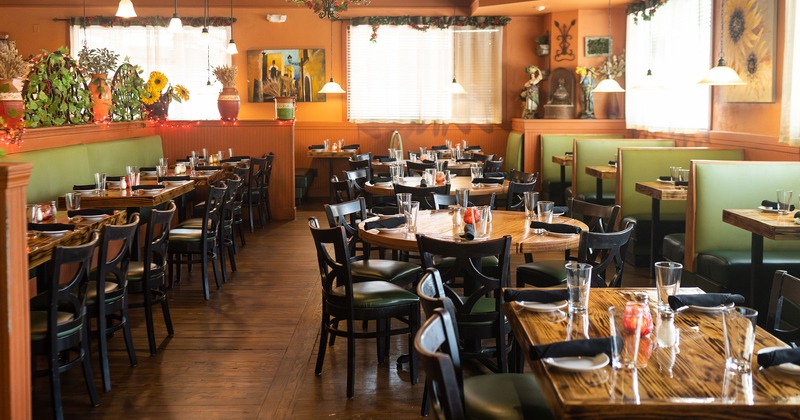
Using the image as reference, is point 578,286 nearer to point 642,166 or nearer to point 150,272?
point 150,272

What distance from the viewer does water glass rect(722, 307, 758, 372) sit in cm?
216

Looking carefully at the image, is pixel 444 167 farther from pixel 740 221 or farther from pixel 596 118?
pixel 740 221

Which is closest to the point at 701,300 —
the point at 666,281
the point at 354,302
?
the point at 666,281

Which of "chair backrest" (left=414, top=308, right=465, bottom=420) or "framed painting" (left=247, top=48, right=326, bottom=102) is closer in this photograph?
"chair backrest" (left=414, top=308, right=465, bottom=420)

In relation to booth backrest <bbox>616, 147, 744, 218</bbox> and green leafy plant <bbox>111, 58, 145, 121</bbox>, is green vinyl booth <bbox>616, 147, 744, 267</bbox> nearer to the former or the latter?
booth backrest <bbox>616, 147, 744, 218</bbox>

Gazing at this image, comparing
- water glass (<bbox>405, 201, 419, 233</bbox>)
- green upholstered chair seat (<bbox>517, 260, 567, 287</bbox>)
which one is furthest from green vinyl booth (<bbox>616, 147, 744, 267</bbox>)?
water glass (<bbox>405, 201, 419, 233</bbox>)

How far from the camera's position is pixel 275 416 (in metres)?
3.92

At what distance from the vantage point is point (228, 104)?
35.0 feet

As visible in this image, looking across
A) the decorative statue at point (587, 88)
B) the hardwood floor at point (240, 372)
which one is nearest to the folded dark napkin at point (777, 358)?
the hardwood floor at point (240, 372)

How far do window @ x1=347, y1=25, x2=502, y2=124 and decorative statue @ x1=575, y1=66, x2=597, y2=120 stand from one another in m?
1.71

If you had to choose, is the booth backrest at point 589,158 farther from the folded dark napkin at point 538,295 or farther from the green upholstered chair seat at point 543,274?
the folded dark napkin at point 538,295

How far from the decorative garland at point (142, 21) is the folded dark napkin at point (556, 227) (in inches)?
388

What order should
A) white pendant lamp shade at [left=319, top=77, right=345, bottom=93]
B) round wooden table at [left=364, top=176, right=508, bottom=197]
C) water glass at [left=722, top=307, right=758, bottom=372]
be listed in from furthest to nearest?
white pendant lamp shade at [left=319, top=77, right=345, bottom=93]
round wooden table at [left=364, top=176, right=508, bottom=197]
water glass at [left=722, top=307, right=758, bottom=372]

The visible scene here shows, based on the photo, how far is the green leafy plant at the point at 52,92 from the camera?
7051 mm
